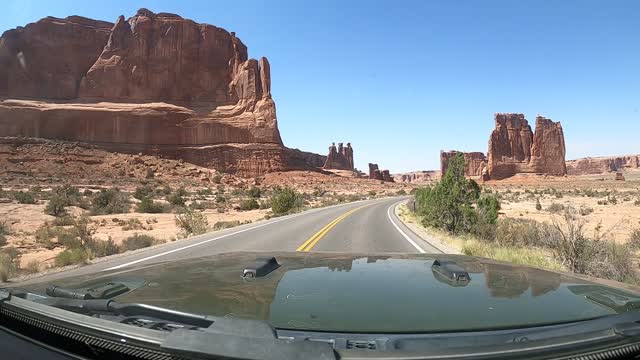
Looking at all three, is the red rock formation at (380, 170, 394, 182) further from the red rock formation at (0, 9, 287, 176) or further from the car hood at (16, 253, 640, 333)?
the car hood at (16, 253, 640, 333)

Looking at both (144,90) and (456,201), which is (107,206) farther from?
(144,90)

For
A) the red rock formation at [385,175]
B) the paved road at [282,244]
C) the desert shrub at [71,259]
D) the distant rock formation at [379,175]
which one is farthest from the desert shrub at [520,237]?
the red rock formation at [385,175]

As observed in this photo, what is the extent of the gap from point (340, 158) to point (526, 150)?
7511 cm

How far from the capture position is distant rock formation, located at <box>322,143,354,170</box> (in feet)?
594

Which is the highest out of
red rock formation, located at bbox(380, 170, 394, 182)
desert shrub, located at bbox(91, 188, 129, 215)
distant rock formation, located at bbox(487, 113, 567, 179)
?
distant rock formation, located at bbox(487, 113, 567, 179)

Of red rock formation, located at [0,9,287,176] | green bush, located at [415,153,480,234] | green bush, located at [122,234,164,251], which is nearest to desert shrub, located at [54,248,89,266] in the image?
green bush, located at [122,234,164,251]

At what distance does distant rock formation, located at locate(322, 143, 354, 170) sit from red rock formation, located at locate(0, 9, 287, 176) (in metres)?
84.8

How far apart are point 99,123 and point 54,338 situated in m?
90.6

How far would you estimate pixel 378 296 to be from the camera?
321cm

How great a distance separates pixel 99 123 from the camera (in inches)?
3275

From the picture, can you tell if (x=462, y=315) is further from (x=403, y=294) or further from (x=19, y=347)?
(x=19, y=347)

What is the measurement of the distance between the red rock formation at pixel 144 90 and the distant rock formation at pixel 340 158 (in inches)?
3339

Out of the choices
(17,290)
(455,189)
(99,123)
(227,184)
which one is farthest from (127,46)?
(17,290)

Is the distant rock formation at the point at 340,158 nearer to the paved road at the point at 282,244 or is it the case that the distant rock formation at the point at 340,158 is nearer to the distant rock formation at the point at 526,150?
the distant rock formation at the point at 526,150
